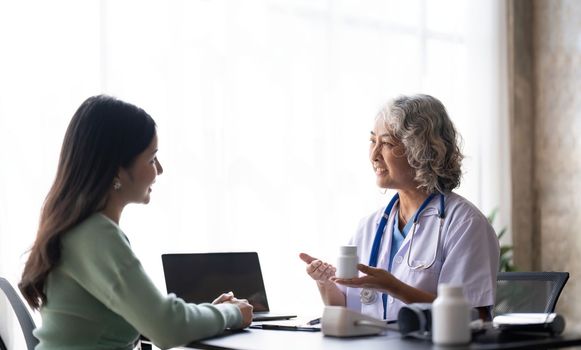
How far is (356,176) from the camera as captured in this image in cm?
430

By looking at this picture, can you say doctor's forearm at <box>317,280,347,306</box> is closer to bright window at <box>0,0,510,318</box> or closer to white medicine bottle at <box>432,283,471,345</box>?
white medicine bottle at <box>432,283,471,345</box>

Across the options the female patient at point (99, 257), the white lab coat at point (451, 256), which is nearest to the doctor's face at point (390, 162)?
the white lab coat at point (451, 256)

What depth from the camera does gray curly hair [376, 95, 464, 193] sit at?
2.66 meters

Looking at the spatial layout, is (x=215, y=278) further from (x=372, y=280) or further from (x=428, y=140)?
(x=428, y=140)

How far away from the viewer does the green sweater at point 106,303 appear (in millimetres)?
1796

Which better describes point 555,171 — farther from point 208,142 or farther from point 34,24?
point 34,24

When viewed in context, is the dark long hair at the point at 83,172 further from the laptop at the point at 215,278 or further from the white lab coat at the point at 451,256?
the white lab coat at the point at 451,256

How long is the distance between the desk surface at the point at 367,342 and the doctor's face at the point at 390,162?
789 millimetres

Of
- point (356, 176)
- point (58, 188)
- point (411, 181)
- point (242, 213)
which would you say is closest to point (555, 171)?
point (356, 176)

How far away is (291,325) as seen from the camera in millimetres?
2246

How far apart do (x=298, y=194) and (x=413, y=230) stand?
58.0 inches

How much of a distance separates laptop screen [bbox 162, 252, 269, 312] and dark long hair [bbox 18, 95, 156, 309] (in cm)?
49

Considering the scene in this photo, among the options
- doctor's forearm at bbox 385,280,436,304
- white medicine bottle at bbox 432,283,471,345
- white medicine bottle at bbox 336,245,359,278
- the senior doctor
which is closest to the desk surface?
white medicine bottle at bbox 432,283,471,345

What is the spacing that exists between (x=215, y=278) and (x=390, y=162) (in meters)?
0.70
